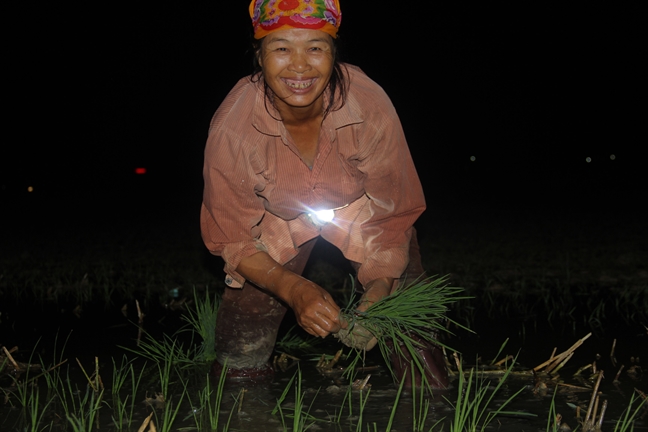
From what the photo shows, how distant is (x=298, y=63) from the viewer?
101 inches

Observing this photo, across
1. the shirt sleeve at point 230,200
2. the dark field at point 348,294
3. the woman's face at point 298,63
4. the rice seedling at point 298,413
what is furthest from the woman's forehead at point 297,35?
the dark field at point 348,294

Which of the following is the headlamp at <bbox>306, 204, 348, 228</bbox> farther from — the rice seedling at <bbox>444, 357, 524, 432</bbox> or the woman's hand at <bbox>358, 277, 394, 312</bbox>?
the rice seedling at <bbox>444, 357, 524, 432</bbox>

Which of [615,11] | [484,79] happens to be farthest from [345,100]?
[484,79]

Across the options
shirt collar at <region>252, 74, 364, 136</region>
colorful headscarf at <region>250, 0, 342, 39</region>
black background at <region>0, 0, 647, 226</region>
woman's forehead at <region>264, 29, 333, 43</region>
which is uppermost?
colorful headscarf at <region>250, 0, 342, 39</region>

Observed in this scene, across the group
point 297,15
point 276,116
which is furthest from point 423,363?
point 297,15

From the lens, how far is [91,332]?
421cm

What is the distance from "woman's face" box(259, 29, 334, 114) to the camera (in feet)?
8.45

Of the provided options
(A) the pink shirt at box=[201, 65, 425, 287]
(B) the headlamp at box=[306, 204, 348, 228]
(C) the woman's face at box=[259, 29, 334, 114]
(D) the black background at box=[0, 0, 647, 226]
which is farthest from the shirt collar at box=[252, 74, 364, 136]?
(D) the black background at box=[0, 0, 647, 226]

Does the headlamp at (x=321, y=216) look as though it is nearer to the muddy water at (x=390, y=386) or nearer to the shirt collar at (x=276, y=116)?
the shirt collar at (x=276, y=116)

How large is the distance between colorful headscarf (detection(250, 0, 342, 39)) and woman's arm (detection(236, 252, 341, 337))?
29.9 inches

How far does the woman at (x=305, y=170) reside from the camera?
2.59 meters

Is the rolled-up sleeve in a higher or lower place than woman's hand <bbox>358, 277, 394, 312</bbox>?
higher

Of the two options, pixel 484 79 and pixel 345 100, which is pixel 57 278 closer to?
pixel 345 100

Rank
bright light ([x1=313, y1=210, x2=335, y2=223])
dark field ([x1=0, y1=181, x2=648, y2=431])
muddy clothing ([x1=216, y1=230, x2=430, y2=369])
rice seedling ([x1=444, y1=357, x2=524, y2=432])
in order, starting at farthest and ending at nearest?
muddy clothing ([x1=216, y1=230, x2=430, y2=369]), bright light ([x1=313, y1=210, x2=335, y2=223]), dark field ([x1=0, y1=181, x2=648, y2=431]), rice seedling ([x1=444, y1=357, x2=524, y2=432])
